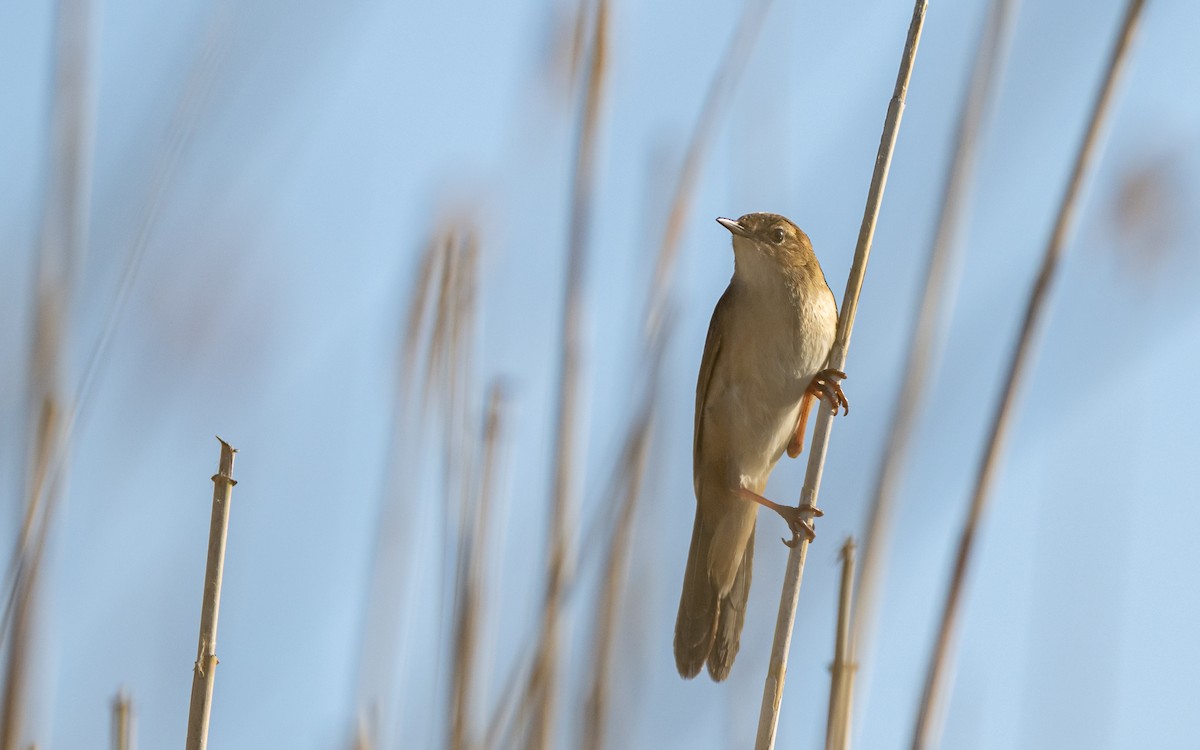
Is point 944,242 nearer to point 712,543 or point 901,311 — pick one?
Answer: point 901,311

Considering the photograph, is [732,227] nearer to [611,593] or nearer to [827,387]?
[827,387]

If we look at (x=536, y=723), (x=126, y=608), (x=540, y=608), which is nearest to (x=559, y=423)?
(x=540, y=608)

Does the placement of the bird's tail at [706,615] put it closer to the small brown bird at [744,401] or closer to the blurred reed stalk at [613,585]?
the small brown bird at [744,401]

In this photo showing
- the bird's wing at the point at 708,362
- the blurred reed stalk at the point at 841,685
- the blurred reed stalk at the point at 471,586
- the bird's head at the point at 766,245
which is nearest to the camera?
the blurred reed stalk at the point at 841,685

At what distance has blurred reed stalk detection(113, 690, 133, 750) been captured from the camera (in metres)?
1.80

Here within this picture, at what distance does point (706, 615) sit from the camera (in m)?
3.02

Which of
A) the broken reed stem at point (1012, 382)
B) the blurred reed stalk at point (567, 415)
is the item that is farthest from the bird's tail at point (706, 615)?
the broken reed stem at point (1012, 382)

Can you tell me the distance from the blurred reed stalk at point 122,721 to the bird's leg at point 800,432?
1966mm

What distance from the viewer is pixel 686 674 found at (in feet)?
9.30

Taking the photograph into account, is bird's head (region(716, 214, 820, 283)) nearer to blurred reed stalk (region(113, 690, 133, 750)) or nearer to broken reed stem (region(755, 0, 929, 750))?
broken reed stem (region(755, 0, 929, 750))

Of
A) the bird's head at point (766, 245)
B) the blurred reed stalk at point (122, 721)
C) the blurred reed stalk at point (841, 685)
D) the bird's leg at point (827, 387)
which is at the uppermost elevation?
the bird's head at point (766, 245)

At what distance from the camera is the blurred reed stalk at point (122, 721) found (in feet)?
5.90

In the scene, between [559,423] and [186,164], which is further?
[559,423]

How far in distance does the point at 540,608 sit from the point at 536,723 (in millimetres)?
232
